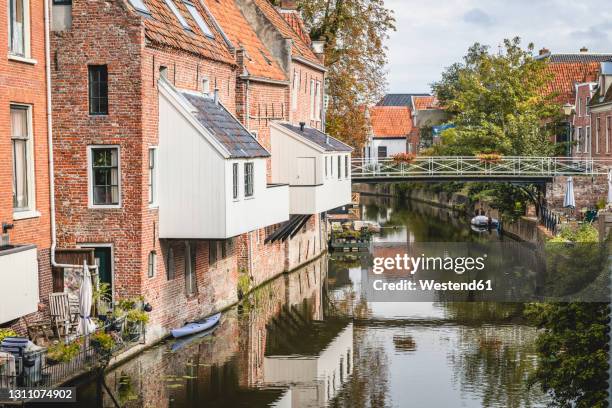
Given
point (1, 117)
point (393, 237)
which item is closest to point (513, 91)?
point (393, 237)

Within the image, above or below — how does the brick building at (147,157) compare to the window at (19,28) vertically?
below

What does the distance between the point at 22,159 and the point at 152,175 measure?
3935 mm

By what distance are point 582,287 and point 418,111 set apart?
8793cm

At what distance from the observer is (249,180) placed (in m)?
28.7

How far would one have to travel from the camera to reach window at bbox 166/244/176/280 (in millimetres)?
26875

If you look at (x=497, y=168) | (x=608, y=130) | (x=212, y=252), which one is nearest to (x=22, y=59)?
(x=212, y=252)

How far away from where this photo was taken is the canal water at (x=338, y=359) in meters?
21.3

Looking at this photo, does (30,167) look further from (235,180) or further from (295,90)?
(295,90)

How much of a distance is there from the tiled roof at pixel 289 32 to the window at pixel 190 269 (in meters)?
15.4

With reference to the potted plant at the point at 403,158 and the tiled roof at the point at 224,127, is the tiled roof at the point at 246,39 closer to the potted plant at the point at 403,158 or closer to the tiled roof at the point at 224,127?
the tiled roof at the point at 224,127

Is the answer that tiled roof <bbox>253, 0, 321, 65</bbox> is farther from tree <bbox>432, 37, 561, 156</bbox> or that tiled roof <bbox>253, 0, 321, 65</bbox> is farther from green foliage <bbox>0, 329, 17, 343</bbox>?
green foliage <bbox>0, 329, 17, 343</bbox>

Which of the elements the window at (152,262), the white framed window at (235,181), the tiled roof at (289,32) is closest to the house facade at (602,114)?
the tiled roof at (289,32)

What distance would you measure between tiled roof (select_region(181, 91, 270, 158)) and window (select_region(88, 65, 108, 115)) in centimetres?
225

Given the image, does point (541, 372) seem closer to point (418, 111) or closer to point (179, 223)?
point (179, 223)
